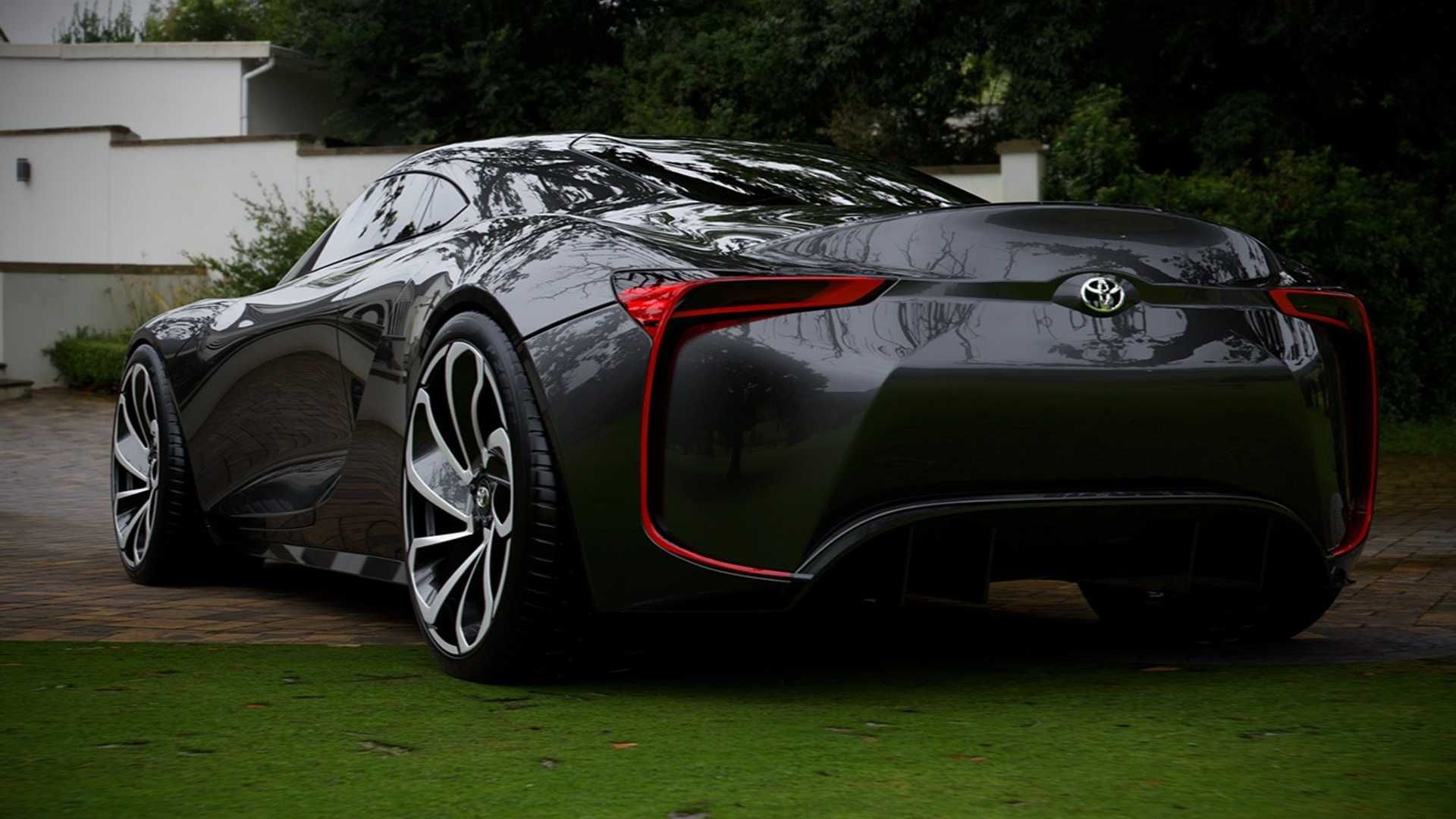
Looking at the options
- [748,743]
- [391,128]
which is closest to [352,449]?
[748,743]

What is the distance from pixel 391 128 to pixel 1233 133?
662 inches

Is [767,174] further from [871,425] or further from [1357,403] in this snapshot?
[1357,403]

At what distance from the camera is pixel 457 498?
390 centimetres

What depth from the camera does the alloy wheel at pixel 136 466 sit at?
5793 mm

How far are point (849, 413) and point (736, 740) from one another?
0.65 m

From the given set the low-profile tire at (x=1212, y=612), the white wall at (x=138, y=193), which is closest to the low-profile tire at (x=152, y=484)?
the low-profile tire at (x=1212, y=612)

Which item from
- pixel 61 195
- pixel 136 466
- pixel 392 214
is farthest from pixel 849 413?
pixel 61 195

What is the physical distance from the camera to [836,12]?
1088 inches

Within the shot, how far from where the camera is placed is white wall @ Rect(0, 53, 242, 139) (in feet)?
104

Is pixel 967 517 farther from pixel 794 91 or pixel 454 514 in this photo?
pixel 794 91

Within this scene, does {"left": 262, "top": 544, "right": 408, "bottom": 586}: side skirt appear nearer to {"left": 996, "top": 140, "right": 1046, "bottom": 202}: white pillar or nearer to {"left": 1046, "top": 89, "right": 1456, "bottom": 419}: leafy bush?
{"left": 1046, "top": 89, "right": 1456, "bottom": 419}: leafy bush

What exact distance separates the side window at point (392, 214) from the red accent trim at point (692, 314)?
1.50 m

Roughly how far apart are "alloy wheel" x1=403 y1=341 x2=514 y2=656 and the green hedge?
51.0ft

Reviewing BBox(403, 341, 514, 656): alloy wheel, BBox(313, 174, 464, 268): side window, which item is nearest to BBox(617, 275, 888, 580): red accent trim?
BBox(403, 341, 514, 656): alloy wheel
